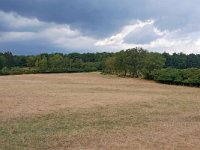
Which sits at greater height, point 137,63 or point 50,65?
point 137,63

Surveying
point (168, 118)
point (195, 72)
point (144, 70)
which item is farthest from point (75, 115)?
point (144, 70)

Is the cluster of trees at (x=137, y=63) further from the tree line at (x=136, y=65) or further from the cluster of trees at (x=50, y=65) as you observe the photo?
the cluster of trees at (x=50, y=65)

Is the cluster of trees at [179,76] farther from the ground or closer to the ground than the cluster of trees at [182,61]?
closer to the ground

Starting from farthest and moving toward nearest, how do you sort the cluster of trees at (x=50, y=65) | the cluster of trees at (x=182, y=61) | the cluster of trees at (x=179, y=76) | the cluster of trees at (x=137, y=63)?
1. the cluster of trees at (x=182, y=61)
2. the cluster of trees at (x=50, y=65)
3. the cluster of trees at (x=137, y=63)
4. the cluster of trees at (x=179, y=76)

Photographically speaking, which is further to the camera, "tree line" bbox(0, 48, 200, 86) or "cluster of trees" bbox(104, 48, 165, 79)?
"cluster of trees" bbox(104, 48, 165, 79)

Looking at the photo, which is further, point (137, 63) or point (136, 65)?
point (136, 65)

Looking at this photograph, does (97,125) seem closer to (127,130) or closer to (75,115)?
(127,130)

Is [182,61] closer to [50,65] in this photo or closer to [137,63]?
[137,63]

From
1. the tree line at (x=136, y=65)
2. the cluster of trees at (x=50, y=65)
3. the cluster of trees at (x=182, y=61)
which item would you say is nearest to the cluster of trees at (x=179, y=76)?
the tree line at (x=136, y=65)

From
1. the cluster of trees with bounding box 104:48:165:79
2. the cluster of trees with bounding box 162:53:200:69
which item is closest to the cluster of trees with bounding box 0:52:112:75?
the cluster of trees with bounding box 104:48:165:79

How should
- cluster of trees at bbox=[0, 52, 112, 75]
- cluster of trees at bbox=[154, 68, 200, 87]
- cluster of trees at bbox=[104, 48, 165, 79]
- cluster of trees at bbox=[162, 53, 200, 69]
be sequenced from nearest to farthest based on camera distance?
cluster of trees at bbox=[154, 68, 200, 87], cluster of trees at bbox=[104, 48, 165, 79], cluster of trees at bbox=[0, 52, 112, 75], cluster of trees at bbox=[162, 53, 200, 69]

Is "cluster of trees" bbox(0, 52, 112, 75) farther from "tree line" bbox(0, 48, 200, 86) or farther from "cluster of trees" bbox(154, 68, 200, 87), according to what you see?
"cluster of trees" bbox(154, 68, 200, 87)

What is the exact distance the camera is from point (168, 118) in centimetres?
2909

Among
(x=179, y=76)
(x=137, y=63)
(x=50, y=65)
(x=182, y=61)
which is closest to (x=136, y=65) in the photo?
(x=137, y=63)
